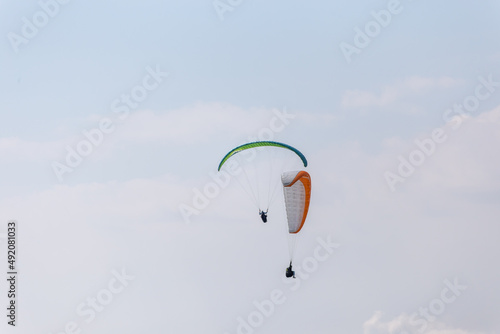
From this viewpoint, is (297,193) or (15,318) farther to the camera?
(15,318)

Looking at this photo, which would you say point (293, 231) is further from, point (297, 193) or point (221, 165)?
point (221, 165)

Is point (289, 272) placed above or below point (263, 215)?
below

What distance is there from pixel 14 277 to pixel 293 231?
19346 millimetres

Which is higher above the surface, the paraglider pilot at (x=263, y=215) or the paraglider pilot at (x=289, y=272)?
the paraglider pilot at (x=263, y=215)

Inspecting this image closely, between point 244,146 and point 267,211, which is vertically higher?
point 244,146

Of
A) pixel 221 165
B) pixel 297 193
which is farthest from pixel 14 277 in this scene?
Result: pixel 297 193

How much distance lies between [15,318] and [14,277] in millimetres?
2728

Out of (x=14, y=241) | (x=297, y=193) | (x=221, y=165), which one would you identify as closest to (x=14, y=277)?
(x=14, y=241)

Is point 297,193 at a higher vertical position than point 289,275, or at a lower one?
higher

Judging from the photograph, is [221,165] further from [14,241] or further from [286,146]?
[14,241]

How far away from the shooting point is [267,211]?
4547cm

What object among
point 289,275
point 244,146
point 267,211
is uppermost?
point 244,146

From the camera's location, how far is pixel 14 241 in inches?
1956

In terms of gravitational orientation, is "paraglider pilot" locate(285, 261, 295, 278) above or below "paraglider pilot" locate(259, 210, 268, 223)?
below
